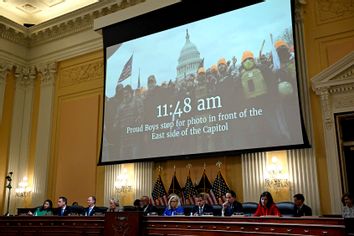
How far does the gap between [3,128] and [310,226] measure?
9.45m

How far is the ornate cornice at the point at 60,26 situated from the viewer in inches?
412

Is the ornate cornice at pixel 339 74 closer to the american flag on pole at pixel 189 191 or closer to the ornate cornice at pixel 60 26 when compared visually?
the american flag on pole at pixel 189 191

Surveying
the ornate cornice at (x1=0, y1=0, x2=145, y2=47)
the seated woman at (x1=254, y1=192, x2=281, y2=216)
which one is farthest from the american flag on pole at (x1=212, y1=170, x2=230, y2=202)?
the ornate cornice at (x1=0, y1=0, x2=145, y2=47)

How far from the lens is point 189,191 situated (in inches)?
333

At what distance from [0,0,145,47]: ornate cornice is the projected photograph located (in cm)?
129

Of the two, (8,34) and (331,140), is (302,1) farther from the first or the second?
(8,34)

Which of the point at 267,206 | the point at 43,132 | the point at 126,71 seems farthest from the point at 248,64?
the point at 43,132

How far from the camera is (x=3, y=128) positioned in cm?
1123

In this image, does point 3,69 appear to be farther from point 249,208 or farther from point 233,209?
point 249,208

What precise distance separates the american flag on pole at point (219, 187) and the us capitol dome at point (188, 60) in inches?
89.1

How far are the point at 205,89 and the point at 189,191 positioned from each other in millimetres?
2217

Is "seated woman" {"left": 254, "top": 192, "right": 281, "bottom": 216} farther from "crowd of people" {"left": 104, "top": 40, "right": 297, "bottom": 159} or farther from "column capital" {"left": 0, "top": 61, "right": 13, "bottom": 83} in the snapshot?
"column capital" {"left": 0, "top": 61, "right": 13, "bottom": 83}

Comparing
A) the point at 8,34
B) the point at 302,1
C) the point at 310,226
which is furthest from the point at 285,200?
the point at 8,34

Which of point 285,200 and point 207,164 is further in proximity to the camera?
point 207,164
